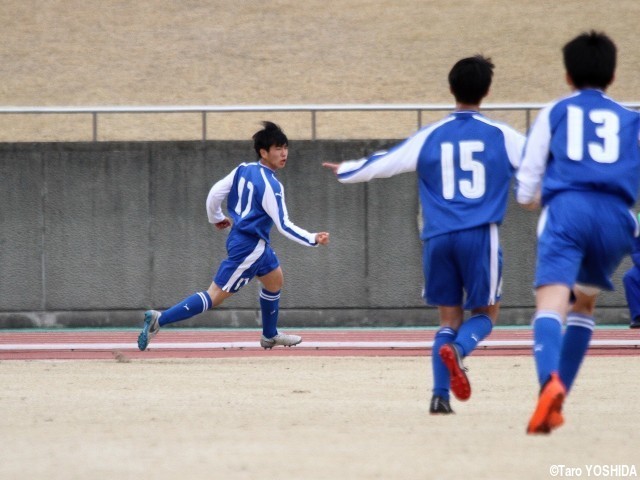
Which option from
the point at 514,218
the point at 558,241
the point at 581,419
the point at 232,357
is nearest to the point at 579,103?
the point at 558,241

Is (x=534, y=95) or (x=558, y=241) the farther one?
(x=534, y=95)

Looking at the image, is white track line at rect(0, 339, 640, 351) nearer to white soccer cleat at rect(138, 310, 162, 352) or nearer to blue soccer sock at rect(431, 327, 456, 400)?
white soccer cleat at rect(138, 310, 162, 352)

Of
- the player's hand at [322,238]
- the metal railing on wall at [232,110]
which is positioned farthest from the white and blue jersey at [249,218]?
the metal railing on wall at [232,110]

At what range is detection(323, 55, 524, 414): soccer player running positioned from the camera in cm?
659

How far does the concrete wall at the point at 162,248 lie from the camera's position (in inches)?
579

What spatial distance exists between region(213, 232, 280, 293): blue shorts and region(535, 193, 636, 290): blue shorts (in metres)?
5.06

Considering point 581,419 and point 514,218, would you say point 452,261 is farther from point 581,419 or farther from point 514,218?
point 514,218

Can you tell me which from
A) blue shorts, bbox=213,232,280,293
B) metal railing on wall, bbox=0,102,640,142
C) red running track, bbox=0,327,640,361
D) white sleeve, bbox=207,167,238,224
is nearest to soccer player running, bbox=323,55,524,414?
blue shorts, bbox=213,232,280,293

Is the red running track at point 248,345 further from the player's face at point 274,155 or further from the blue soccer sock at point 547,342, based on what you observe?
the blue soccer sock at point 547,342

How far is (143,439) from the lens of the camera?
19.0 ft

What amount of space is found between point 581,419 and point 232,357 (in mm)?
4877

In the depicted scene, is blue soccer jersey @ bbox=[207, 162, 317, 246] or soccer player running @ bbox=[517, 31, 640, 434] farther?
blue soccer jersey @ bbox=[207, 162, 317, 246]

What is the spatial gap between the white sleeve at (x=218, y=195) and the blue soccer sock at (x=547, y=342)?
5.28 m

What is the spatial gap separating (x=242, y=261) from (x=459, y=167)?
13.7 feet
